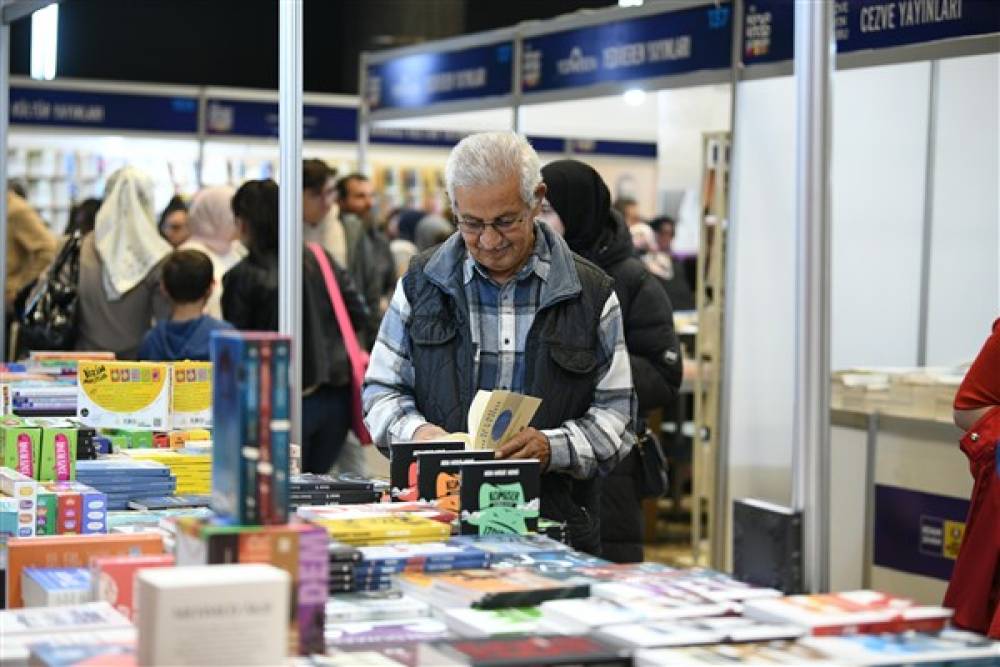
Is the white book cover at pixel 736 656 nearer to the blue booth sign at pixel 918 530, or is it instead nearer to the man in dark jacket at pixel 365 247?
the blue booth sign at pixel 918 530

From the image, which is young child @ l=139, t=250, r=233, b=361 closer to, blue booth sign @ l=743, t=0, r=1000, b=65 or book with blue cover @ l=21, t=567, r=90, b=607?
blue booth sign @ l=743, t=0, r=1000, b=65

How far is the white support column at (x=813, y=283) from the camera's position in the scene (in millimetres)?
2307

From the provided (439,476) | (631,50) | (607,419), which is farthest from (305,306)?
(439,476)

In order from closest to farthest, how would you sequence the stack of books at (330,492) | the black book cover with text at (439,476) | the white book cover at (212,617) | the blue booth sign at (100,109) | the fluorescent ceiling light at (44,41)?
the white book cover at (212,617), the black book cover with text at (439,476), the stack of books at (330,492), the fluorescent ceiling light at (44,41), the blue booth sign at (100,109)

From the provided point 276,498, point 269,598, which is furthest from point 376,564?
point 269,598

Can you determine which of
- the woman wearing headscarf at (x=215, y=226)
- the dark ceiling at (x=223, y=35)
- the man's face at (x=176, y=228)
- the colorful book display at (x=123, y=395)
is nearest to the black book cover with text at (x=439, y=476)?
the colorful book display at (x=123, y=395)

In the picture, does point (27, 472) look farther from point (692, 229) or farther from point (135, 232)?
point (692, 229)

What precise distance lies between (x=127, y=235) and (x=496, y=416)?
13.1ft

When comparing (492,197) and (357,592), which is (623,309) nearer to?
(492,197)

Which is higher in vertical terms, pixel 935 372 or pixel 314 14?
pixel 314 14

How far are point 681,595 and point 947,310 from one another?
4.69 m

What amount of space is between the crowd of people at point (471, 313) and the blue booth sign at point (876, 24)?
162cm

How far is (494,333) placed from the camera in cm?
352

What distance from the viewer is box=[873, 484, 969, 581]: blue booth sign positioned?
19.8 feet
